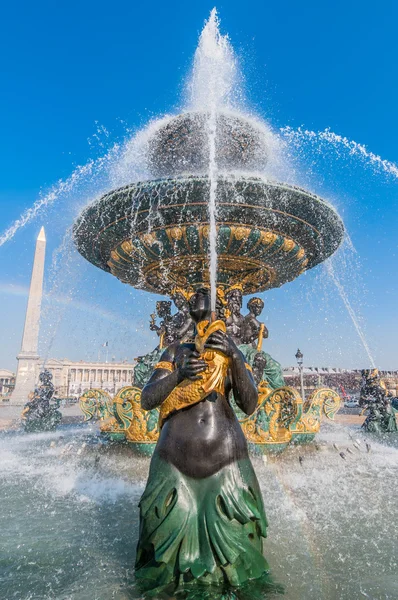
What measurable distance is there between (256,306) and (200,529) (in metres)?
6.26

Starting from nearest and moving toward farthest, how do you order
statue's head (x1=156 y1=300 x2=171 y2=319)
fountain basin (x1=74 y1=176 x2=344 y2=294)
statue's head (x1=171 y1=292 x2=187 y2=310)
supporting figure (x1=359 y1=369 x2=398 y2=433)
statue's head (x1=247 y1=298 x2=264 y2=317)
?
fountain basin (x1=74 y1=176 x2=344 y2=294) < statue's head (x1=171 y1=292 x2=187 y2=310) < statue's head (x1=247 y1=298 x2=264 y2=317) < statue's head (x1=156 y1=300 x2=171 y2=319) < supporting figure (x1=359 y1=369 x2=398 y2=433)

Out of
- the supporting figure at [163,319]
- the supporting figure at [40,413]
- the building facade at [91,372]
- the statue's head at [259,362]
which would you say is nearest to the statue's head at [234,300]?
the statue's head at [259,362]

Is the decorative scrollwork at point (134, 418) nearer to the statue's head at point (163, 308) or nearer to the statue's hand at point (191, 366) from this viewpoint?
the statue's head at point (163, 308)

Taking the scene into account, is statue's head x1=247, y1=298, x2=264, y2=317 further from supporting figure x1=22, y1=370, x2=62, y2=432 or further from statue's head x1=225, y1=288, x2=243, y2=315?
supporting figure x1=22, y1=370, x2=62, y2=432

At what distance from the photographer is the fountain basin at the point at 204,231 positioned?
6.78 meters

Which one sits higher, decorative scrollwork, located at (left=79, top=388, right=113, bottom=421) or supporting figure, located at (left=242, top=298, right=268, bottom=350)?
supporting figure, located at (left=242, top=298, right=268, bottom=350)

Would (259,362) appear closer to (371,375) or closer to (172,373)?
(172,373)

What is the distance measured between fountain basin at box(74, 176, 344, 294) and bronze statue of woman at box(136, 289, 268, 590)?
4.32 meters

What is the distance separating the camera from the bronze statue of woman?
7.99ft

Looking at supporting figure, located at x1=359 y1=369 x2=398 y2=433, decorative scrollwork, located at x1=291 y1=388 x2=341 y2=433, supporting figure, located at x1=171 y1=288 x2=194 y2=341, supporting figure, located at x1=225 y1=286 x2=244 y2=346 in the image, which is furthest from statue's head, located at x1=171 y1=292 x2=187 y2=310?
supporting figure, located at x1=359 y1=369 x2=398 y2=433

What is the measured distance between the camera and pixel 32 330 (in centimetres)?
4062

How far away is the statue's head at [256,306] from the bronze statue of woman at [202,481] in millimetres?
5790

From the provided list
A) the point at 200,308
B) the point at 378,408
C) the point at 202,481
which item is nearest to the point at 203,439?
the point at 202,481

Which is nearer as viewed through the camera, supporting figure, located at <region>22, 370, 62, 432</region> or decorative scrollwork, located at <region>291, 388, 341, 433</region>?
decorative scrollwork, located at <region>291, 388, 341, 433</region>
